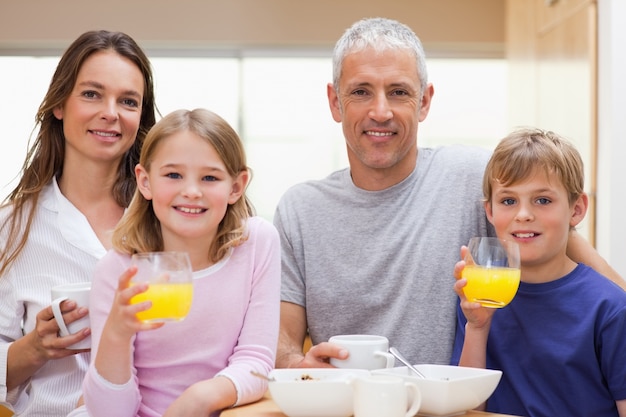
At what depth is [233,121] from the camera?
598 cm

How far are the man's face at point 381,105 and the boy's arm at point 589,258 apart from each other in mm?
513

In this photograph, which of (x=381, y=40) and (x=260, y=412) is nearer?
(x=260, y=412)

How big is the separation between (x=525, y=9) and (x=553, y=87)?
0.78 meters

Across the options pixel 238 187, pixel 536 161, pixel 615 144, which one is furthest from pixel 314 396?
pixel 615 144

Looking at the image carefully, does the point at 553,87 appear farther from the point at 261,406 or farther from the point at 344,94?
the point at 261,406

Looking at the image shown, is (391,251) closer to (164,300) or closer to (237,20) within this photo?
(164,300)

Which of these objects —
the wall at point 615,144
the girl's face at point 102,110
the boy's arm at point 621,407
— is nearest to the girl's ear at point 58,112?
the girl's face at point 102,110

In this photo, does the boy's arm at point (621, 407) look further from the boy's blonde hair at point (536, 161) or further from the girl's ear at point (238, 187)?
the girl's ear at point (238, 187)

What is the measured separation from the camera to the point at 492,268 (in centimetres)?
156

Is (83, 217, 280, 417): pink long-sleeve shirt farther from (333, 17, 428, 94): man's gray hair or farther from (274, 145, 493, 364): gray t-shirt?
(333, 17, 428, 94): man's gray hair

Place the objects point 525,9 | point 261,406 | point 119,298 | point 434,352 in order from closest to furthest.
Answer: point 119,298 → point 261,406 → point 434,352 → point 525,9

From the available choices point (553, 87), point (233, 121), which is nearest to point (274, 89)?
point (233, 121)

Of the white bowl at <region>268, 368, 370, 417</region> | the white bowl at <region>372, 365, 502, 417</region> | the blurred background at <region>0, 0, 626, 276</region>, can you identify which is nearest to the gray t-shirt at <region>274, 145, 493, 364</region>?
the white bowl at <region>372, 365, 502, 417</region>

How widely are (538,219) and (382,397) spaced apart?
2.29 ft
